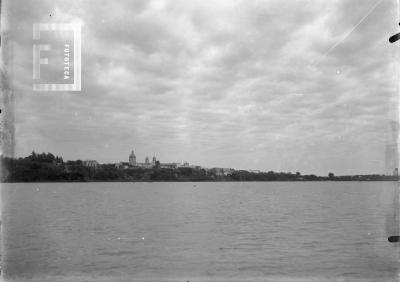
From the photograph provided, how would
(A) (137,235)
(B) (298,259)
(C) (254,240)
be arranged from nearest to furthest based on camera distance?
(B) (298,259) < (C) (254,240) < (A) (137,235)

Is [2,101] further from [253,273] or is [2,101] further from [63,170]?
[63,170]

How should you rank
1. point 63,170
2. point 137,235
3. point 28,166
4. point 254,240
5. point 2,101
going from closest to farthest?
point 2,101
point 254,240
point 137,235
point 28,166
point 63,170

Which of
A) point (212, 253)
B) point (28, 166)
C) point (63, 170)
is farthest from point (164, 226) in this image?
point (63, 170)

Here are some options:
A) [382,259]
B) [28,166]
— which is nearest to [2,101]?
[382,259]

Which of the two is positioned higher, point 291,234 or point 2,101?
point 2,101

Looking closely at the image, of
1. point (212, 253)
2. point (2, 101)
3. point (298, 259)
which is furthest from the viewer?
point (212, 253)

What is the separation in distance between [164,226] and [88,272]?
10494 mm

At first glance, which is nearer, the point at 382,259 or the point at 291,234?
the point at 382,259

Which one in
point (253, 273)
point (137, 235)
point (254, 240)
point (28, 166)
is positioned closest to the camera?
point (253, 273)

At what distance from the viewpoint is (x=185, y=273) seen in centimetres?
1055

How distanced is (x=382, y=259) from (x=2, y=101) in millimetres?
12580

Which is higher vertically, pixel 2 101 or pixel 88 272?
pixel 2 101

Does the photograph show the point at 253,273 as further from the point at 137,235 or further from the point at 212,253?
the point at 137,235

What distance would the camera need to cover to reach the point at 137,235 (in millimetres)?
17766
